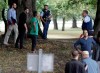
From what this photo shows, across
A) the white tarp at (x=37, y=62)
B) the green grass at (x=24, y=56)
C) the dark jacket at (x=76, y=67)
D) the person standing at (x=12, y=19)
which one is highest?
the person standing at (x=12, y=19)

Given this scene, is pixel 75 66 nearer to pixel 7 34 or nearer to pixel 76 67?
pixel 76 67

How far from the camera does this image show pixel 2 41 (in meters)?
17.9

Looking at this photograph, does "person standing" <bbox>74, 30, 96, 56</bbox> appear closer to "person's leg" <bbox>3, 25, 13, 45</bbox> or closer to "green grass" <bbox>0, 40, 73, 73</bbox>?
"green grass" <bbox>0, 40, 73, 73</bbox>

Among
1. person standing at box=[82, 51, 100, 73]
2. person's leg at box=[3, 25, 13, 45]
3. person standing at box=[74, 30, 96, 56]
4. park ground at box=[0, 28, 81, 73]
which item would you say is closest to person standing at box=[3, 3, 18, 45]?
person's leg at box=[3, 25, 13, 45]

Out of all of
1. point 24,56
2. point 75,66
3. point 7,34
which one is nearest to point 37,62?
point 75,66

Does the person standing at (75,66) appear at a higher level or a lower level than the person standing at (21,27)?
lower

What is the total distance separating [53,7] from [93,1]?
24677 mm

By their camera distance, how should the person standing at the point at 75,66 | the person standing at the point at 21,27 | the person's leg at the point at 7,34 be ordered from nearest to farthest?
the person standing at the point at 75,66 < the person standing at the point at 21,27 < the person's leg at the point at 7,34

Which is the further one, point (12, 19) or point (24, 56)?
point (12, 19)

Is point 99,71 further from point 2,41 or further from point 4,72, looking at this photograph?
point 2,41

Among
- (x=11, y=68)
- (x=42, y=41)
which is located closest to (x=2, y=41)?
(x=42, y=41)

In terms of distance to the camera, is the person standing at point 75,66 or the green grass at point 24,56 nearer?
the person standing at point 75,66

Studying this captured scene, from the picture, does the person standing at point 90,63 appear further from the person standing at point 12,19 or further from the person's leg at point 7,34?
the person's leg at point 7,34

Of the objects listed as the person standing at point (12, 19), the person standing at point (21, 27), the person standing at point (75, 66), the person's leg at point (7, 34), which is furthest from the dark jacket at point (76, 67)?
the person's leg at point (7, 34)
